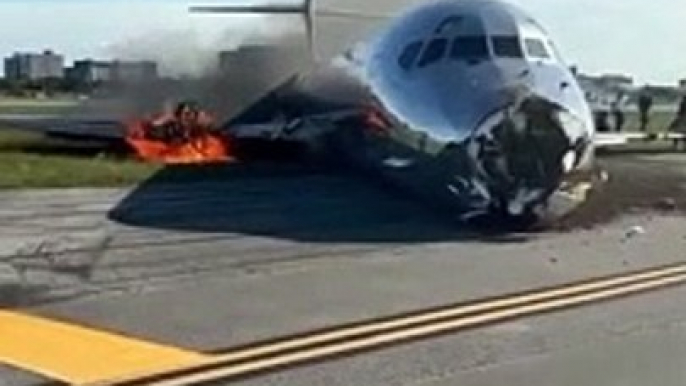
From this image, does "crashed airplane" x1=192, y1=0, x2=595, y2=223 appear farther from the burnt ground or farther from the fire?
the fire

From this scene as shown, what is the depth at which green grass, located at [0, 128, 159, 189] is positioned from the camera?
21203mm

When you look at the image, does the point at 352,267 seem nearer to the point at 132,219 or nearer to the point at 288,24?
the point at 132,219

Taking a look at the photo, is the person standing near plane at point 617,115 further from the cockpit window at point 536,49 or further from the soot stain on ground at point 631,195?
the cockpit window at point 536,49

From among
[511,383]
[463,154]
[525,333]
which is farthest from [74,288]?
[463,154]

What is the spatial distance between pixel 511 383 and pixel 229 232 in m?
A: 7.78

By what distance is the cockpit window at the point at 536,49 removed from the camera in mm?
20641

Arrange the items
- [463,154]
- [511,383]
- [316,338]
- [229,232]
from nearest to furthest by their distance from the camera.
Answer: [511,383], [316,338], [229,232], [463,154]

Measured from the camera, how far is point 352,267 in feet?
44.9

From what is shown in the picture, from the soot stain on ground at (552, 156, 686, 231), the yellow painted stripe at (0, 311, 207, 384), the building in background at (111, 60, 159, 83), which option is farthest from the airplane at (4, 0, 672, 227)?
the building in background at (111, 60, 159, 83)

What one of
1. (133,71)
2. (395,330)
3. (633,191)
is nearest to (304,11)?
(133,71)

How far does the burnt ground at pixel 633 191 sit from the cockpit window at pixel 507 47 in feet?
7.40

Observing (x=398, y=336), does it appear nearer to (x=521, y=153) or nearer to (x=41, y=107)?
(x=521, y=153)

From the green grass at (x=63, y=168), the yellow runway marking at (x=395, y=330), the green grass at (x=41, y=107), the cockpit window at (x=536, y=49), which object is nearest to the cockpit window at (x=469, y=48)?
the cockpit window at (x=536, y=49)

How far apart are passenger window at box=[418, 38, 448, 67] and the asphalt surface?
1.95 metres
